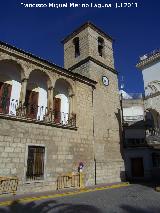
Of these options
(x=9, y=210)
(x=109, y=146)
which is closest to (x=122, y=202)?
(x=9, y=210)

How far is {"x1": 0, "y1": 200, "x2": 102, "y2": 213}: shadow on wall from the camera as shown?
6.87m

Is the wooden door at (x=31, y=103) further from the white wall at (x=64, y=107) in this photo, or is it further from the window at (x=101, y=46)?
the window at (x=101, y=46)

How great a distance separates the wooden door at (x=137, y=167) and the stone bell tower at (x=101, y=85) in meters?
6.82

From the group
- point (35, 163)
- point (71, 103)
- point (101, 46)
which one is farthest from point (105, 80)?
point (35, 163)

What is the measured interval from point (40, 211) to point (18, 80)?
769cm

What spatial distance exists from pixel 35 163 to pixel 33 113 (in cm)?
314

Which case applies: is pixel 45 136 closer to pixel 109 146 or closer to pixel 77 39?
pixel 109 146

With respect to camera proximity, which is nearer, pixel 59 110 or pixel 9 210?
pixel 9 210

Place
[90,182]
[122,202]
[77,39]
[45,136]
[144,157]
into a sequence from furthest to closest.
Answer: [144,157] → [77,39] → [90,182] → [45,136] → [122,202]

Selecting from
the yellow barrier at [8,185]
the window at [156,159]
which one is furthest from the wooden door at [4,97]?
the window at [156,159]

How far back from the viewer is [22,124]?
1073cm

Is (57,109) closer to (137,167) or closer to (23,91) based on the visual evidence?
(23,91)

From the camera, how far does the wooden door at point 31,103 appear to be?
12501 mm

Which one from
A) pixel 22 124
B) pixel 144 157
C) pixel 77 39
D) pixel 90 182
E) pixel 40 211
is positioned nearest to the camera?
pixel 40 211
